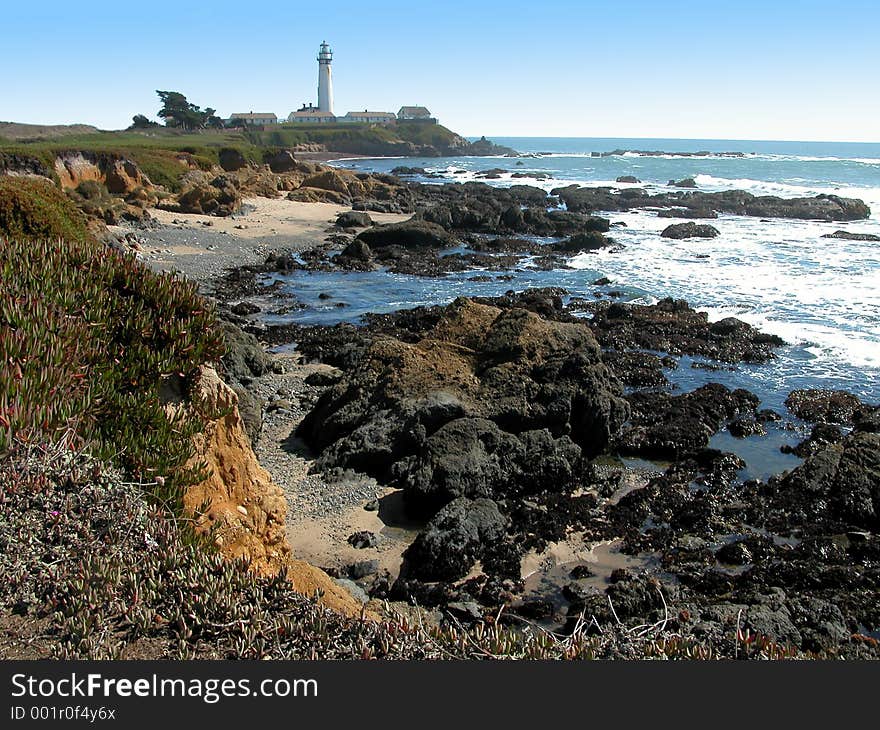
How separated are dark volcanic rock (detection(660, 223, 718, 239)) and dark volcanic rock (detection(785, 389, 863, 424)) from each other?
2956 centimetres

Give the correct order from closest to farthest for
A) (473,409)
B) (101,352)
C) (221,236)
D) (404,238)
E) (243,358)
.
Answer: (101,352) < (473,409) < (243,358) < (221,236) < (404,238)

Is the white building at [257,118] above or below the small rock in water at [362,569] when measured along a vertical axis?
above

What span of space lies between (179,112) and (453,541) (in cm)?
11167

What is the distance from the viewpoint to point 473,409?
13.7m

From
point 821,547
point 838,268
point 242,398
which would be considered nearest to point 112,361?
point 242,398

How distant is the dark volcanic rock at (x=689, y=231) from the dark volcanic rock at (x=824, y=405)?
1164 inches

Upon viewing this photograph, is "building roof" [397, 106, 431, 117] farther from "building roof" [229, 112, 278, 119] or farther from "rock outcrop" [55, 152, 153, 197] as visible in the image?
"rock outcrop" [55, 152, 153, 197]

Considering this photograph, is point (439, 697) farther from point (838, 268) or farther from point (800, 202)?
point (800, 202)

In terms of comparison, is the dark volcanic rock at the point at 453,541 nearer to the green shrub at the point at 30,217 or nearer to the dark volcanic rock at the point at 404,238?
the green shrub at the point at 30,217

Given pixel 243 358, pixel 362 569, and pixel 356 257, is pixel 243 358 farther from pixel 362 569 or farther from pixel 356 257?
pixel 356 257

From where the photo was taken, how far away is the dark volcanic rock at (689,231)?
4534 cm

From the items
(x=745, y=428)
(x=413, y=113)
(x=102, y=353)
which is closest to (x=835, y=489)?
(x=745, y=428)

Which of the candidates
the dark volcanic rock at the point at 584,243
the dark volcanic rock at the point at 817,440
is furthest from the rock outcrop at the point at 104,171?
the dark volcanic rock at the point at 817,440

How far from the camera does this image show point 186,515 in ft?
17.8
